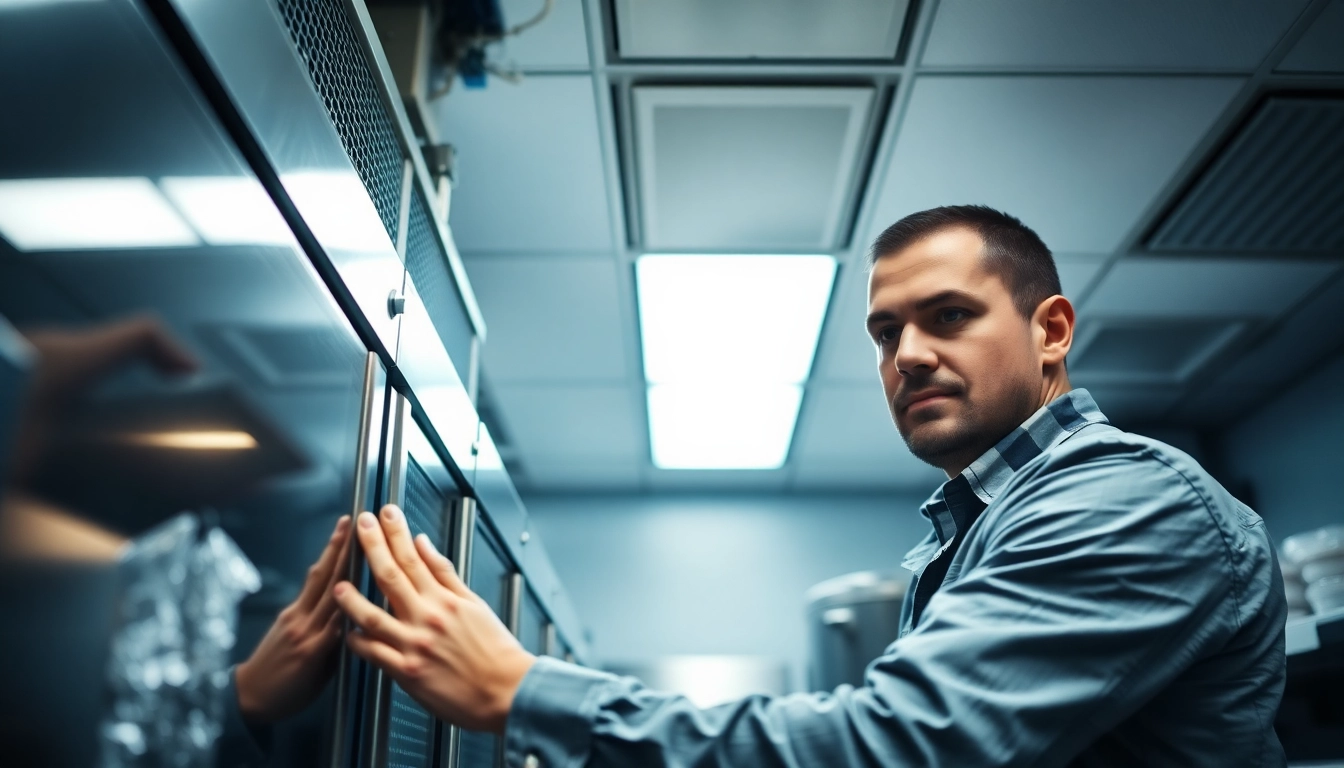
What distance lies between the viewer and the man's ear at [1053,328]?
3.84 ft

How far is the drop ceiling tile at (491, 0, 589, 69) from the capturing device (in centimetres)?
177

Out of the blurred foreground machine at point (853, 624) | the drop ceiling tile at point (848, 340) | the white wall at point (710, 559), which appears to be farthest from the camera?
the white wall at point (710, 559)

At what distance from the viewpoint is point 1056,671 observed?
722 mm

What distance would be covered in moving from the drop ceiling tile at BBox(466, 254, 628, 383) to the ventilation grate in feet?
4.73

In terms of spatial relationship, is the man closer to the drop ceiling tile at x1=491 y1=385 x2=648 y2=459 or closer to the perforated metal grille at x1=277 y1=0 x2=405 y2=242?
the perforated metal grille at x1=277 y1=0 x2=405 y2=242

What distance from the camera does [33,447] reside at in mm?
460

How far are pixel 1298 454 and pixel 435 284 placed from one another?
3.06 metres

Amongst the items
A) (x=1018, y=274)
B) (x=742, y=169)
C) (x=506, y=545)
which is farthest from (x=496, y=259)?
(x=1018, y=274)

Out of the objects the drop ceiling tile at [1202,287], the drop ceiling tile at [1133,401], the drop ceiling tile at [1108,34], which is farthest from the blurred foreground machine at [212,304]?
the drop ceiling tile at [1133,401]

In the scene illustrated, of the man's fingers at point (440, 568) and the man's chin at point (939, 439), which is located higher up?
the man's chin at point (939, 439)

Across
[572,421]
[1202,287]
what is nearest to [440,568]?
[1202,287]

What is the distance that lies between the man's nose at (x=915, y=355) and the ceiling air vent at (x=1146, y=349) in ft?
6.75

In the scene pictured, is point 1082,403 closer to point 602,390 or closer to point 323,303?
point 323,303

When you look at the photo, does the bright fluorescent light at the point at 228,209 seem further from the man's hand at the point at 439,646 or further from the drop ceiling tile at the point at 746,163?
the drop ceiling tile at the point at 746,163
